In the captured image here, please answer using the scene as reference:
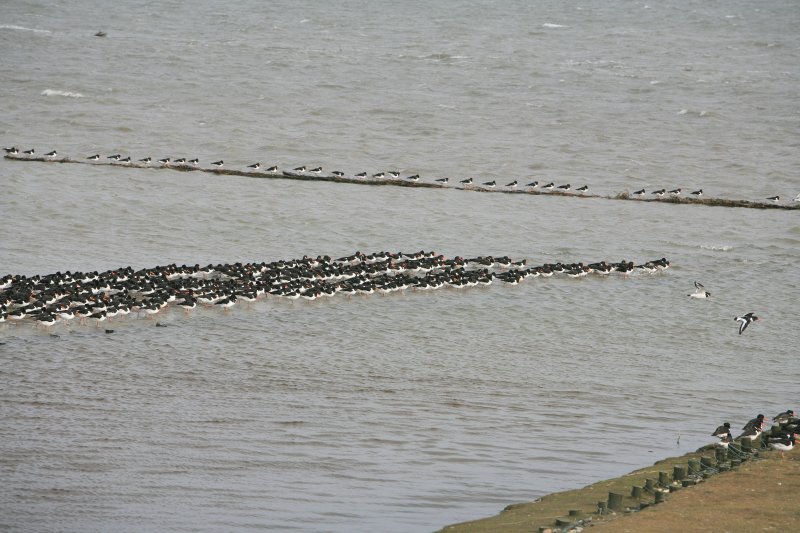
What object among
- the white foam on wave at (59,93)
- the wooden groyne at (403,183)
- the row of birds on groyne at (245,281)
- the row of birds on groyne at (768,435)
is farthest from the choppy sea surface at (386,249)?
the wooden groyne at (403,183)

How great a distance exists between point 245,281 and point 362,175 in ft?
68.1

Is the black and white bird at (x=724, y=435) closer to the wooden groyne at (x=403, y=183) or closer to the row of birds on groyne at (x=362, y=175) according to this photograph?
the wooden groyne at (x=403, y=183)

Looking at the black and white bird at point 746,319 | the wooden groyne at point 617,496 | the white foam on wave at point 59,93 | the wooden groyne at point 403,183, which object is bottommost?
the wooden groyne at point 617,496

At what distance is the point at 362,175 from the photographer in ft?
162

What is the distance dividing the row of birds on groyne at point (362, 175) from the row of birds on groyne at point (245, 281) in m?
13.4

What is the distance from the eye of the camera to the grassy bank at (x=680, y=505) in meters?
11.9

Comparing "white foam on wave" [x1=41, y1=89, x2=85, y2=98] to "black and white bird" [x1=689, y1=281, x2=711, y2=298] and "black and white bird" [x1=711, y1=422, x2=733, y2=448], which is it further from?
"black and white bird" [x1=711, y1=422, x2=733, y2=448]

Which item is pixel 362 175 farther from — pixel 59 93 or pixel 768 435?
pixel 768 435

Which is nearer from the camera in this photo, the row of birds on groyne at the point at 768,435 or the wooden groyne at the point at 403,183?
the row of birds on groyne at the point at 768,435

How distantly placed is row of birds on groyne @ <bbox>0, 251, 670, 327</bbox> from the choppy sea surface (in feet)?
1.45

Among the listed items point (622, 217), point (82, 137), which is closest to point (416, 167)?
point (622, 217)

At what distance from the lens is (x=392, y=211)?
42969 millimetres

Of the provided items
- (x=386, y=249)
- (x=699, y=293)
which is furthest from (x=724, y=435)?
(x=386, y=249)

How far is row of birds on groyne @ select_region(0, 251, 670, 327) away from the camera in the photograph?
2539 cm
